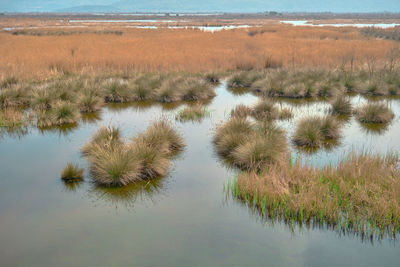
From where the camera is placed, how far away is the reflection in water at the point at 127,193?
630 centimetres

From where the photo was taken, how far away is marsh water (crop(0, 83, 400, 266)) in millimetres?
4754

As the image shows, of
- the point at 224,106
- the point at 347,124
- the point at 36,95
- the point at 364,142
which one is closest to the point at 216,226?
the point at 364,142

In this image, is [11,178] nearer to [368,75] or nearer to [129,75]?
[129,75]

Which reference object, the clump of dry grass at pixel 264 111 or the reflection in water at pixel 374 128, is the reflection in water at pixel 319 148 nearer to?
the reflection in water at pixel 374 128

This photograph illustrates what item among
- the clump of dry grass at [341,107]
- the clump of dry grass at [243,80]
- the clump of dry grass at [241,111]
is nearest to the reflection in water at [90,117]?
the clump of dry grass at [241,111]

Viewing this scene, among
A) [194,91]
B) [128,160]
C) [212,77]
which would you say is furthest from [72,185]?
[212,77]

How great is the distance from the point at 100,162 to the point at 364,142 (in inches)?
238

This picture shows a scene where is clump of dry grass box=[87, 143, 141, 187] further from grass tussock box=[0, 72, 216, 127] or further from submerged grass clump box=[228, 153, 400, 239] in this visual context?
grass tussock box=[0, 72, 216, 127]

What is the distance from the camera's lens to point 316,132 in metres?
9.03

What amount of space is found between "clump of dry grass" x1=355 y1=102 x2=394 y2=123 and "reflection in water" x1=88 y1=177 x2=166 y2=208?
22.4 feet

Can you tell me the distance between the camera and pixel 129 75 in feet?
55.8

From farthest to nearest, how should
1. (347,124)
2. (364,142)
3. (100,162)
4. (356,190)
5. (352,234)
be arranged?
(347,124)
(364,142)
(100,162)
(356,190)
(352,234)

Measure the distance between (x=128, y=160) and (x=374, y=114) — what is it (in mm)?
7485

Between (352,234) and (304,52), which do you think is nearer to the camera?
(352,234)
